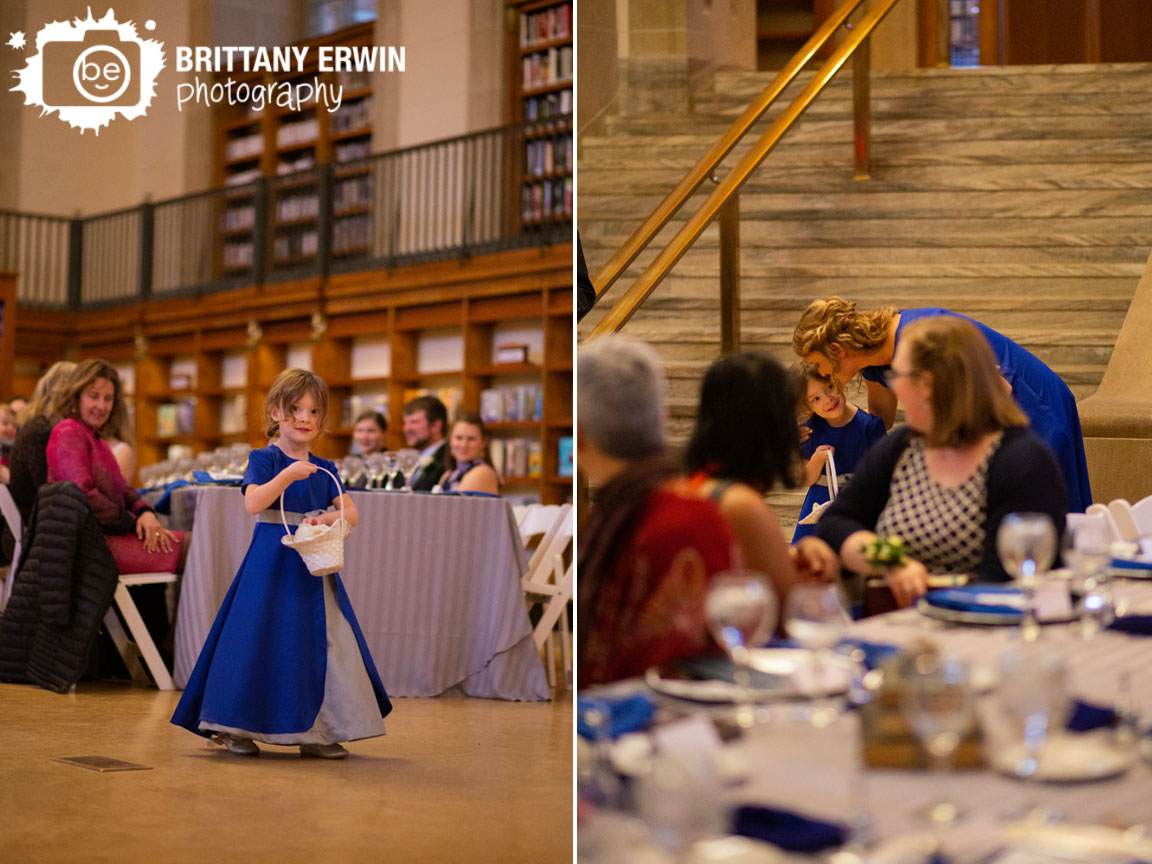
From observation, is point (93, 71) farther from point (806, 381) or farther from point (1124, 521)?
point (1124, 521)

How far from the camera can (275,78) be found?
110 inches

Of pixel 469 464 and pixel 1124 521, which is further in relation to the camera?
pixel 469 464

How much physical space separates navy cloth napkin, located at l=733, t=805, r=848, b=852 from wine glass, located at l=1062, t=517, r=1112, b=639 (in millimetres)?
598

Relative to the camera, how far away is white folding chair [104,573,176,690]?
411 cm

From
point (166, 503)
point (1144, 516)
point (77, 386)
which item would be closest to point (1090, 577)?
point (1144, 516)

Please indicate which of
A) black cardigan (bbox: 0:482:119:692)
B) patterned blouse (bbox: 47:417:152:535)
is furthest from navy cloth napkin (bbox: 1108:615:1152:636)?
patterned blouse (bbox: 47:417:152:535)

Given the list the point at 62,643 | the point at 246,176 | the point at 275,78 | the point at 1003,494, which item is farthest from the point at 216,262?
the point at 1003,494

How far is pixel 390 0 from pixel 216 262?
3891mm

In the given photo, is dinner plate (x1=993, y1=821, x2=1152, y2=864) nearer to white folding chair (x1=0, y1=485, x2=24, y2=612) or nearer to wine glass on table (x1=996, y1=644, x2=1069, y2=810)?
wine glass on table (x1=996, y1=644, x2=1069, y2=810)

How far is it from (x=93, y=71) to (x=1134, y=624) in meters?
2.27

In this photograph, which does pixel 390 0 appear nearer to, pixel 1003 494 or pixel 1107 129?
pixel 1003 494

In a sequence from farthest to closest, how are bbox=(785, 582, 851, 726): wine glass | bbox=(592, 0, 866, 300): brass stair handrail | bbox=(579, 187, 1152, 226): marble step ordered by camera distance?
bbox=(579, 187, 1152, 226): marble step, bbox=(592, 0, 866, 300): brass stair handrail, bbox=(785, 582, 851, 726): wine glass

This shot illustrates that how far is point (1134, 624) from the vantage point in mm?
1630

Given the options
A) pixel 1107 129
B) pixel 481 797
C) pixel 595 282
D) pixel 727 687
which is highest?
pixel 1107 129
